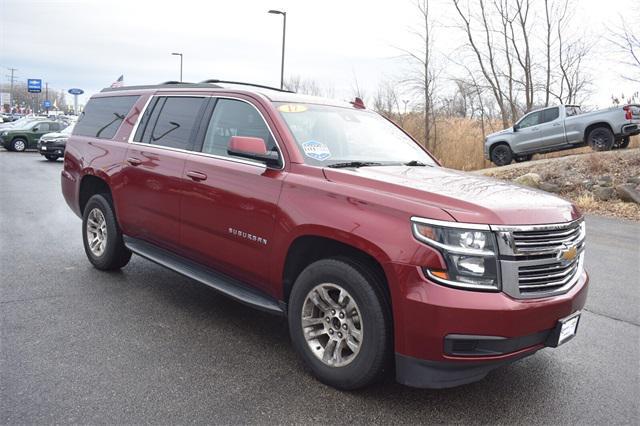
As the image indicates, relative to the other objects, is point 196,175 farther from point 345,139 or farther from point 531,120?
point 531,120

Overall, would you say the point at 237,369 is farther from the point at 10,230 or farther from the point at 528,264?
the point at 10,230

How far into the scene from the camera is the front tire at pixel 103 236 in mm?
5344

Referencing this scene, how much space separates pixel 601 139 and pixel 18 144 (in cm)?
2652

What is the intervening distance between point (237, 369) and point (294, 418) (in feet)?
2.28

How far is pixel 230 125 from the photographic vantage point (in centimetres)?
429

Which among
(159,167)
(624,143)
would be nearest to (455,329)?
(159,167)

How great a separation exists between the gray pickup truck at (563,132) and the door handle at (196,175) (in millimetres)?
14894

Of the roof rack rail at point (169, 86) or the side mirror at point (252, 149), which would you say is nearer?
the side mirror at point (252, 149)

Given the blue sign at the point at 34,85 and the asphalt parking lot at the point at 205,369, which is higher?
the blue sign at the point at 34,85

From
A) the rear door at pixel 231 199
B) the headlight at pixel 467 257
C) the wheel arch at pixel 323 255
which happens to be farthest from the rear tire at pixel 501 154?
the headlight at pixel 467 257

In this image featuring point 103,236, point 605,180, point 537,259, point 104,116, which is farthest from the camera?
point 605,180

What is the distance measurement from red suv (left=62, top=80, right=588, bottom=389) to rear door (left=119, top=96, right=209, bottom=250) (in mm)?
17

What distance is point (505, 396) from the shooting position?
3291 millimetres

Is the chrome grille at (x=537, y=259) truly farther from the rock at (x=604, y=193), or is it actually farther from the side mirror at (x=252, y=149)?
the rock at (x=604, y=193)
